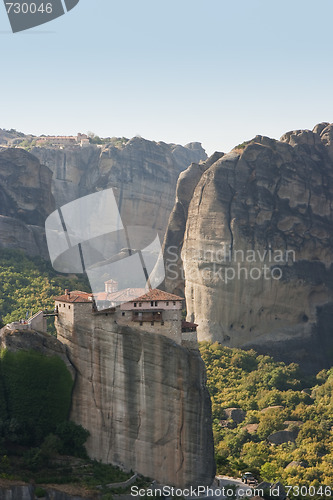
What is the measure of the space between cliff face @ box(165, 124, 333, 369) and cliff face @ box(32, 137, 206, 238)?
33895 mm

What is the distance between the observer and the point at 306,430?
239 ft

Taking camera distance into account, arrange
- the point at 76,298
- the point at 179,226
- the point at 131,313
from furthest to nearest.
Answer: the point at 179,226
the point at 131,313
the point at 76,298

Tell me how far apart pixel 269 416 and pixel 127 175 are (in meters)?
59.1

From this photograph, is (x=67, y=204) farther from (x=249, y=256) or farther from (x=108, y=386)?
(x=108, y=386)

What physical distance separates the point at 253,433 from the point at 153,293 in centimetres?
1874

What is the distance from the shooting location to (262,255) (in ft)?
296

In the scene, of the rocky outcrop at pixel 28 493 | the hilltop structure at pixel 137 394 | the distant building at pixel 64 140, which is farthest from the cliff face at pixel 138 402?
the distant building at pixel 64 140

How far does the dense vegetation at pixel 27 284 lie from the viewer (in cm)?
8550

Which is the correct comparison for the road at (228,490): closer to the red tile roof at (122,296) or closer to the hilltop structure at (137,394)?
the hilltop structure at (137,394)

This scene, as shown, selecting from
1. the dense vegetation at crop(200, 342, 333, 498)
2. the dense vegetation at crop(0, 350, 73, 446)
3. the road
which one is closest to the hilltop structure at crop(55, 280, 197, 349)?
the dense vegetation at crop(0, 350, 73, 446)

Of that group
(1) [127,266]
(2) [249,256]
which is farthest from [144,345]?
(1) [127,266]

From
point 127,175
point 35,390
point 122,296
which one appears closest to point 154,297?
point 122,296

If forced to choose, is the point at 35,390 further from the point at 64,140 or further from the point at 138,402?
the point at 64,140

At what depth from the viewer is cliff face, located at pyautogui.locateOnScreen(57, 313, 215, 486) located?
57.5 m
